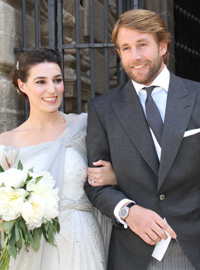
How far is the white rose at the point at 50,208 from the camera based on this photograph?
229 cm

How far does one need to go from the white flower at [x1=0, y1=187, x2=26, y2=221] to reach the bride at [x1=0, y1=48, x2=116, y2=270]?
0.46 m

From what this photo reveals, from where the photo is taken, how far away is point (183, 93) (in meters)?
2.54

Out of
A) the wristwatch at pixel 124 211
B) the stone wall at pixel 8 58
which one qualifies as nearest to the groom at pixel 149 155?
the wristwatch at pixel 124 211

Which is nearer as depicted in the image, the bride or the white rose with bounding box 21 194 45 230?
the white rose with bounding box 21 194 45 230

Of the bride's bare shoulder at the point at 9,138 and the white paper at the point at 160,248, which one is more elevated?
the bride's bare shoulder at the point at 9,138

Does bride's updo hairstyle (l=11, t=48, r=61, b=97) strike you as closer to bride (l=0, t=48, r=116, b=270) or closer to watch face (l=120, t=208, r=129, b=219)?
bride (l=0, t=48, r=116, b=270)

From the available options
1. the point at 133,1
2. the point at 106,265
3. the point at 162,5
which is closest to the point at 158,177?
the point at 106,265

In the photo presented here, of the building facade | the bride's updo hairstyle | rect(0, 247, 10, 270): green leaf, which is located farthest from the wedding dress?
the building facade

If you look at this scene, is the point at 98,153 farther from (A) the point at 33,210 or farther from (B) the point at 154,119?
(A) the point at 33,210

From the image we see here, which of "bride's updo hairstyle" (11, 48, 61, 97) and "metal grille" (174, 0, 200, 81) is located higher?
"metal grille" (174, 0, 200, 81)

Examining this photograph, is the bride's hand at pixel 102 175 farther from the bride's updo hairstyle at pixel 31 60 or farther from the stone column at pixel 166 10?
the stone column at pixel 166 10

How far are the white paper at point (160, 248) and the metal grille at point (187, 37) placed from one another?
14.1 feet

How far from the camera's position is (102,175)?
101 inches

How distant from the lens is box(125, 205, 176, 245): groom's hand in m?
2.30
